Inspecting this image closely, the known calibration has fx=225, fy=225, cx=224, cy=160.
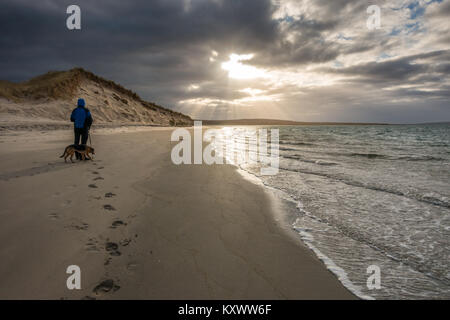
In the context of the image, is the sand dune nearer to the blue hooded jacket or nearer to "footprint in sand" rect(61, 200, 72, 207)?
the blue hooded jacket

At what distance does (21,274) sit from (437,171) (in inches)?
528

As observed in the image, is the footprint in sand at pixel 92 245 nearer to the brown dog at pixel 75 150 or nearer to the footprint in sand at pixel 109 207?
the footprint in sand at pixel 109 207

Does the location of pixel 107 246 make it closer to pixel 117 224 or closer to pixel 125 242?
pixel 125 242

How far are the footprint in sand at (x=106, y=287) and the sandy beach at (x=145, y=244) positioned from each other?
0.4 inches

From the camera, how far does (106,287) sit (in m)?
2.24

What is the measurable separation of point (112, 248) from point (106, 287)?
75cm

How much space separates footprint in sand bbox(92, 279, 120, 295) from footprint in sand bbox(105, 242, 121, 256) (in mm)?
513

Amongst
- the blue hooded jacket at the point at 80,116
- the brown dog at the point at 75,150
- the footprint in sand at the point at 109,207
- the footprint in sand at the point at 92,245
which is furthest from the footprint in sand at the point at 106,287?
the blue hooded jacket at the point at 80,116

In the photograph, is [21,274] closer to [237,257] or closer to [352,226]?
[237,257]

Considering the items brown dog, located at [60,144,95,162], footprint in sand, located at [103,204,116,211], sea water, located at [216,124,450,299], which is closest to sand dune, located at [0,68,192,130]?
brown dog, located at [60,144,95,162]

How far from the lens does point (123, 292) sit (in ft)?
7.13

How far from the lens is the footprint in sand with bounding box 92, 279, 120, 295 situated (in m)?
2.18

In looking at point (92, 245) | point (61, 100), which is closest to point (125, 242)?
point (92, 245)
